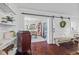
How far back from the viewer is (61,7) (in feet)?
6.37

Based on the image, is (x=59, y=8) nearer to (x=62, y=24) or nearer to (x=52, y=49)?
(x=62, y=24)

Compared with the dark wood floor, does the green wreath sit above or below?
above

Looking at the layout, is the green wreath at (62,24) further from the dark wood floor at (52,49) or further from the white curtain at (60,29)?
the dark wood floor at (52,49)

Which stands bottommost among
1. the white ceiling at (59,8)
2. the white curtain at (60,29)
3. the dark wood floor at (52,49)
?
the dark wood floor at (52,49)

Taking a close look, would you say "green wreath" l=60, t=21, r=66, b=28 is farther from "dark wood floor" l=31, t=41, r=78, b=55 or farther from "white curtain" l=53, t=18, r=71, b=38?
"dark wood floor" l=31, t=41, r=78, b=55

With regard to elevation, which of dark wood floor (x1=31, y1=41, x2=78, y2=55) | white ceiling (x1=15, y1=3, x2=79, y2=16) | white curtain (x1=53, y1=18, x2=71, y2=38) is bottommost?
dark wood floor (x1=31, y1=41, x2=78, y2=55)

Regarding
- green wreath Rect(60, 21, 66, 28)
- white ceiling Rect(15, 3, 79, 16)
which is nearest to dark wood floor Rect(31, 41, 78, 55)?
green wreath Rect(60, 21, 66, 28)

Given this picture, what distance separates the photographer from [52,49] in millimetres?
1979

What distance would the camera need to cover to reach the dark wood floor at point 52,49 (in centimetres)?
196

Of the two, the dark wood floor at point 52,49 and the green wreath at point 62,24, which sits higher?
the green wreath at point 62,24

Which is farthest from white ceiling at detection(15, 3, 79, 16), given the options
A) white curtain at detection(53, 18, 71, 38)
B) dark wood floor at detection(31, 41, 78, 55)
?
dark wood floor at detection(31, 41, 78, 55)

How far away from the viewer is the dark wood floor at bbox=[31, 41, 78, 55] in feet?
6.44

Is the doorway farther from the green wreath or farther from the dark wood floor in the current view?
the green wreath

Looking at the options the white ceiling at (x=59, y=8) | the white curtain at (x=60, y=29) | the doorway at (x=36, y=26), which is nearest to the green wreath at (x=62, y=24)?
the white curtain at (x=60, y=29)
